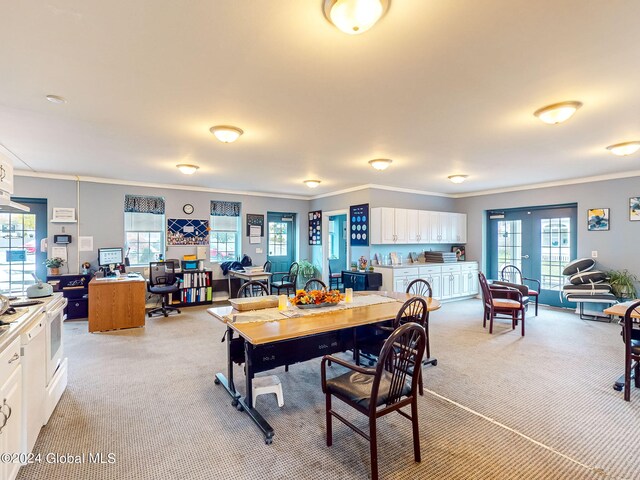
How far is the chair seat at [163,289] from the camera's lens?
5.68 m

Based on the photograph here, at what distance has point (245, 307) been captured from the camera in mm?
3006

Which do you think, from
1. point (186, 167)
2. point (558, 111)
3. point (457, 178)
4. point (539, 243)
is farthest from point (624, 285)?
point (186, 167)

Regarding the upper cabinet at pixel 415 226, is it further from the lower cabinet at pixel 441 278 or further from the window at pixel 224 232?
the window at pixel 224 232

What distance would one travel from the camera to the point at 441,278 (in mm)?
6832

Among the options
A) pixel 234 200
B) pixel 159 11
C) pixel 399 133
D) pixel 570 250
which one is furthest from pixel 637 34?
pixel 234 200

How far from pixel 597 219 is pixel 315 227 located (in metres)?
5.56

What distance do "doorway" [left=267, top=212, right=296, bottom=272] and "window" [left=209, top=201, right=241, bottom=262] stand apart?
0.81 m

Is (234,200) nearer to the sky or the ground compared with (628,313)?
nearer to the sky

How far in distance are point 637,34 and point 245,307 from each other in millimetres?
3248

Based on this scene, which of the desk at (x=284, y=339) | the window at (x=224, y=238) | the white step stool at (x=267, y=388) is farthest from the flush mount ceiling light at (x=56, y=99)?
the window at (x=224, y=238)

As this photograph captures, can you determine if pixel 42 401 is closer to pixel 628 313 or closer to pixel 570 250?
pixel 628 313

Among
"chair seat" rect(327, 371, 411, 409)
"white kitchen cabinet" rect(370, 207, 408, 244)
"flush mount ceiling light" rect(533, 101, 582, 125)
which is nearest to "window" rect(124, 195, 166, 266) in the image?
"white kitchen cabinet" rect(370, 207, 408, 244)

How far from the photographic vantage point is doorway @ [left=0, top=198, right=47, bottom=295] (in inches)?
212

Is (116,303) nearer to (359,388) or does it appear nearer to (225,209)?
(225,209)
